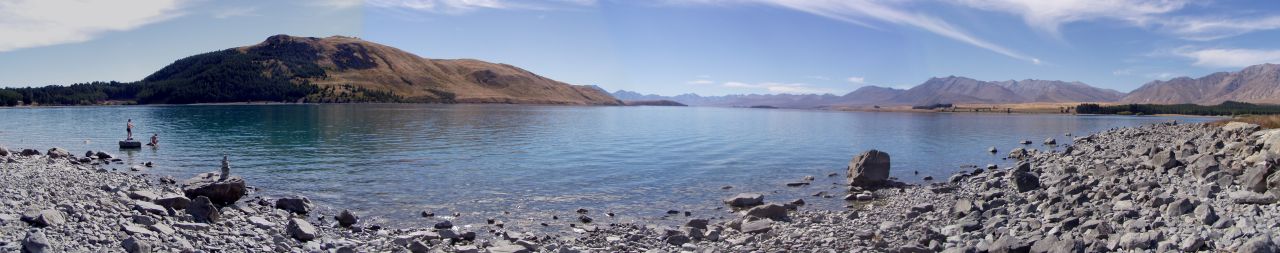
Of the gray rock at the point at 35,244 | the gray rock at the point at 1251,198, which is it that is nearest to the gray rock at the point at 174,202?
the gray rock at the point at 35,244

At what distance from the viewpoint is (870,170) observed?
36.5m

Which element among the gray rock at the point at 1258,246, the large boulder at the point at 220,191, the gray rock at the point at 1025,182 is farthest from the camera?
the gray rock at the point at 1025,182

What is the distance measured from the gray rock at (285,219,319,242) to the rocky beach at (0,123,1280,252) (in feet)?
0.14

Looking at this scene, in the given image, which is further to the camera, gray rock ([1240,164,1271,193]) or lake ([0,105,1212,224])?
lake ([0,105,1212,224])

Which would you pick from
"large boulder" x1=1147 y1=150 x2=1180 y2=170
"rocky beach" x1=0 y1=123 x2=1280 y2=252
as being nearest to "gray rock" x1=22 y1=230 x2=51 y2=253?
"rocky beach" x1=0 y1=123 x2=1280 y2=252

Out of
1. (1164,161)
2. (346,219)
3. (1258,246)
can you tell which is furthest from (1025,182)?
(346,219)

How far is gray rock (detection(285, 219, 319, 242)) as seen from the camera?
20.5 metres

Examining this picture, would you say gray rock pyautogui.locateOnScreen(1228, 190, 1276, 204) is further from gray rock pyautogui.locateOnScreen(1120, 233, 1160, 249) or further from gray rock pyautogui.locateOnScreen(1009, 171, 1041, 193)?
gray rock pyautogui.locateOnScreen(1009, 171, 1041, 193)

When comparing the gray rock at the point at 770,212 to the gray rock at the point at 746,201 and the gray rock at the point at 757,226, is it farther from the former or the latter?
the gray rock at the point at 746,201

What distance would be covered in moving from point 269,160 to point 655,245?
1431 inches

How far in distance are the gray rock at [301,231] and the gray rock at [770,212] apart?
49.2ft

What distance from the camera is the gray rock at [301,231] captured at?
20547mm

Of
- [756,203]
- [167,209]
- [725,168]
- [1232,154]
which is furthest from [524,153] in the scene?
[1232,154]

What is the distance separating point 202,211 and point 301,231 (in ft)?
12.0
